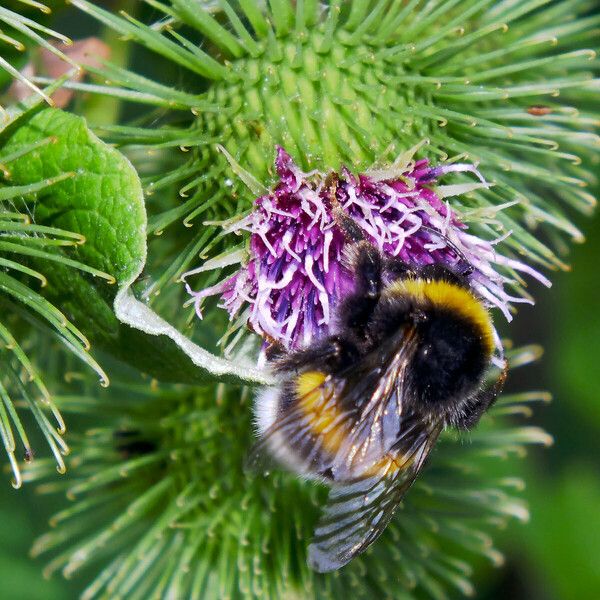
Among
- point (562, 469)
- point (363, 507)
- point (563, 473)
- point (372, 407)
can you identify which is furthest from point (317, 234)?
point (562, 469)

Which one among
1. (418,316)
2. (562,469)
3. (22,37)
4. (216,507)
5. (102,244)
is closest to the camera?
(102,244)

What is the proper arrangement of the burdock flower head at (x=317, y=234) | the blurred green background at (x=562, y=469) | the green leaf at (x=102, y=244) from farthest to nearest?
the blurred green background at (x=562, y=469) < the burdock flower head at (x=317, y=234) < the green leaf at (x=102, y=244)

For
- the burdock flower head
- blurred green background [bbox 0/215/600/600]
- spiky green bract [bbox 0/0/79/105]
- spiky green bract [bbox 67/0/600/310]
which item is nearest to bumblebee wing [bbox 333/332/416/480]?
the burdock flower head

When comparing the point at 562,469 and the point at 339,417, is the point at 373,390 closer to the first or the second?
the point at 339,417

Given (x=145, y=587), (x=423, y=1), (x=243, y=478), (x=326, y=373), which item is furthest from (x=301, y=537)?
(x=423, y=1)

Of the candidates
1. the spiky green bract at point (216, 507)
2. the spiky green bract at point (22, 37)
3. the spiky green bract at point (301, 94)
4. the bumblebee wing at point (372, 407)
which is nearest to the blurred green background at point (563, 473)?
the spiky green bract at point (216, 507)

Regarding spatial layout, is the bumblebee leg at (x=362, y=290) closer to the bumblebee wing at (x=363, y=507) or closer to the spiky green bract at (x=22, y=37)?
the bumblebee wing at (x=363, y=507)

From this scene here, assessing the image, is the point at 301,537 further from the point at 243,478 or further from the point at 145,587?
the point at 145,587
